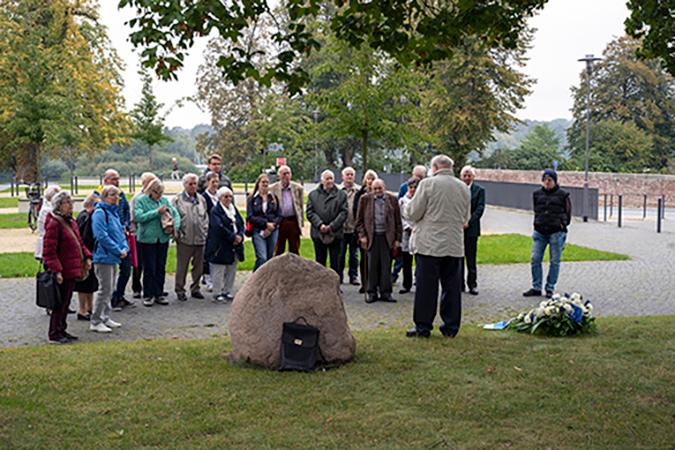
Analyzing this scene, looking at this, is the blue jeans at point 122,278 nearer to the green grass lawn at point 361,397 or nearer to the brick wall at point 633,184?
the green grass lawn at point 361,397

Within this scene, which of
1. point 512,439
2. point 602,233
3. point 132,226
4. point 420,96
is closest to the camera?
point 512,439

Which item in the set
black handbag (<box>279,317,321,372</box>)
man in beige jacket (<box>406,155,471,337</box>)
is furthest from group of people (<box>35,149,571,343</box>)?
black handbag (<box>279,317,321,372</box>)

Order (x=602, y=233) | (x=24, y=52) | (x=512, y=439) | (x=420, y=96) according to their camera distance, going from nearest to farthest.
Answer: (x=512, y=439) → (x=420, y=96) → (x=602, y=233) → (x=24, y=52)

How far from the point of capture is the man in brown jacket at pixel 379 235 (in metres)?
12.5

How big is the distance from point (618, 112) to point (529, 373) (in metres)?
66.6

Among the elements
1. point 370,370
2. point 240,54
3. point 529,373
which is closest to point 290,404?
point 370,370

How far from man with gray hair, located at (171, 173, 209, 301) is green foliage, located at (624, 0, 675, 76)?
669 cm

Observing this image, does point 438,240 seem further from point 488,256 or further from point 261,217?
point 488,256

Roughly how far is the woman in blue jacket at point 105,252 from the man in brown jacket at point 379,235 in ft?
12.6

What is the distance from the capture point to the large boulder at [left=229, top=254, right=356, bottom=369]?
7.59 metres

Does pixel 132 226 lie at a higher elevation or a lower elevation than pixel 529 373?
higher

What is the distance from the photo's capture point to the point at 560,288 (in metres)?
14.0

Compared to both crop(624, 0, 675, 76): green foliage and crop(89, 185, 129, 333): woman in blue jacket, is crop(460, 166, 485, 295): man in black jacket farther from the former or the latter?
crop(89, 185, 129, 333): woman in blue jacket

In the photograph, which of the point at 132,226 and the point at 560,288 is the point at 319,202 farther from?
the point at 560,288
